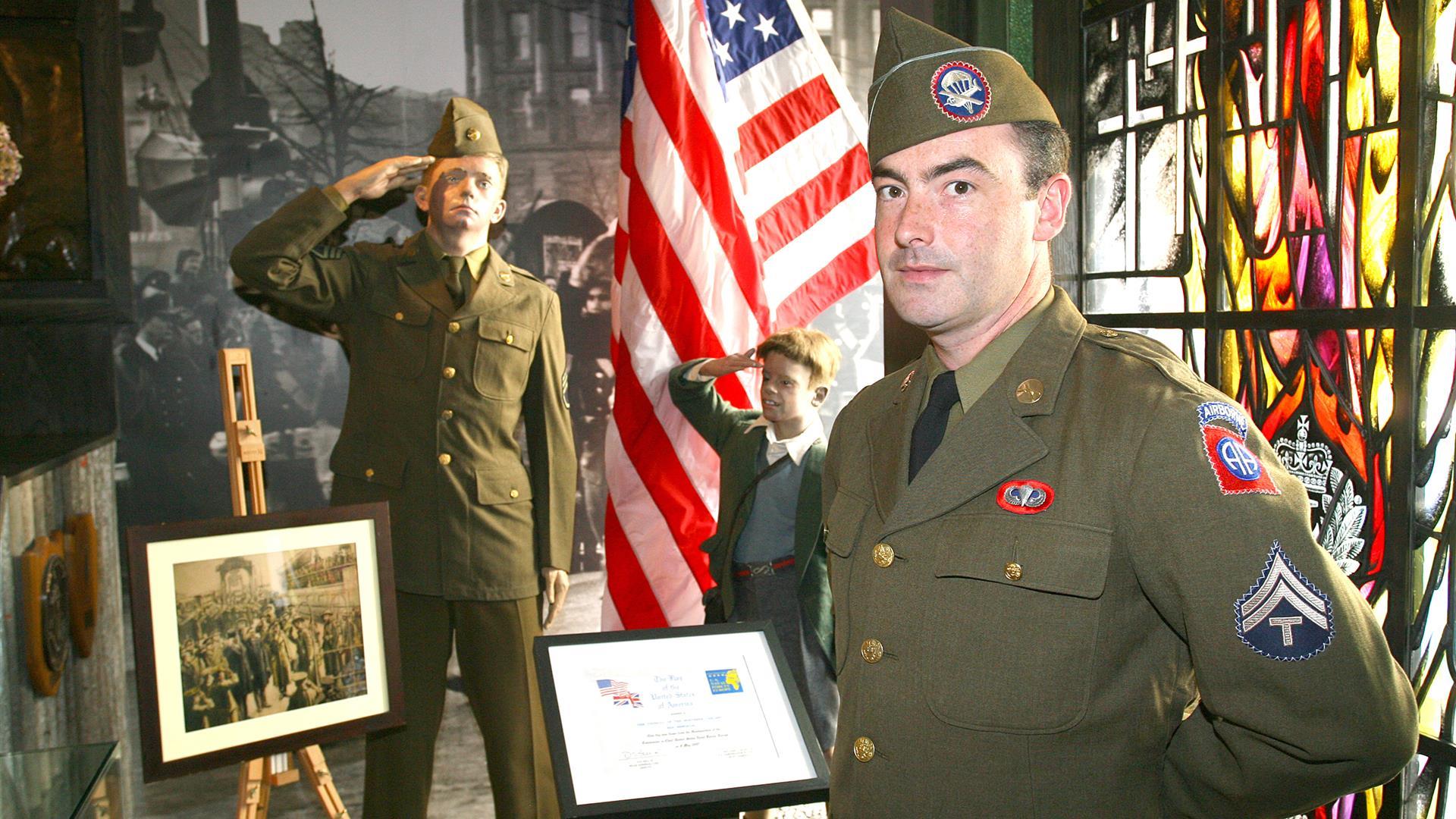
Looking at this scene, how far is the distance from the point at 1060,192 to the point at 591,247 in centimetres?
235

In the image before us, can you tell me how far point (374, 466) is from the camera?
8.34 ft

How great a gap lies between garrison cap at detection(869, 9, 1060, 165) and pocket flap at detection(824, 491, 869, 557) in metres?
0.40

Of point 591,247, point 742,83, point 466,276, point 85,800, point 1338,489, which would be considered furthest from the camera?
point 591,247

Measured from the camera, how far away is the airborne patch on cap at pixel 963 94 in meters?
1.15

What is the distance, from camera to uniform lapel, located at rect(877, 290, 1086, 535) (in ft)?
3.61

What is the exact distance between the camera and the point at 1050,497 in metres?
1.07

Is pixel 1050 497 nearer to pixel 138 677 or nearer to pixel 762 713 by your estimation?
pixel 762 713

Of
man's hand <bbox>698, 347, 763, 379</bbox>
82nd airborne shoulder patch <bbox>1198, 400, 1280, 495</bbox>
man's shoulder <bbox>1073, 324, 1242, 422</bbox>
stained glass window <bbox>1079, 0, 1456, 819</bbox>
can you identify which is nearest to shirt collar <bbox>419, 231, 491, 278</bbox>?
man's hand <bbox>698, 347, 763, 379</bbox>

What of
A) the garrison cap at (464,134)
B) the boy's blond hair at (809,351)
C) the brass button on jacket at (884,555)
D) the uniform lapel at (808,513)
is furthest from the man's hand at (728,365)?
the brass button on jacket at (884,555)

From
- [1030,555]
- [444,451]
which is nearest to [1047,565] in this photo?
[1030,555]

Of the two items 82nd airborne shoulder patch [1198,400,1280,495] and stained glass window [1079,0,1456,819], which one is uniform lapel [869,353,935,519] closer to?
82nd airborne shoulder patch [1198,400,1280,495]

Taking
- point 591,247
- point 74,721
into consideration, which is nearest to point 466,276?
point 591,247

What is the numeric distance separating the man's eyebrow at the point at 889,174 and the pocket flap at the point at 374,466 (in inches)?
64.3

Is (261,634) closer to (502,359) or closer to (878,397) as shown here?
(502,359)
